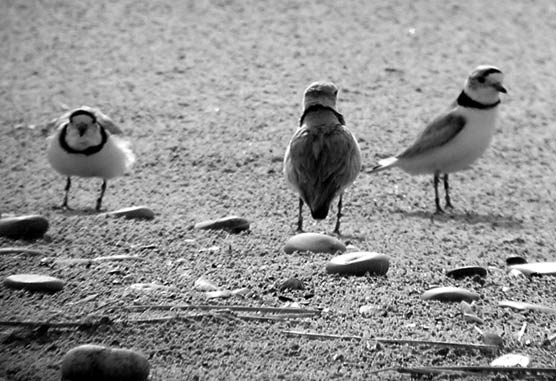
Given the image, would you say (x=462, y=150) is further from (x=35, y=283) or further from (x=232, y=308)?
(x=35, y=283)

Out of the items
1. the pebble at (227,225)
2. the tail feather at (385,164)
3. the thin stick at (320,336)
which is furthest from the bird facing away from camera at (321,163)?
the thin stick at (320,336)

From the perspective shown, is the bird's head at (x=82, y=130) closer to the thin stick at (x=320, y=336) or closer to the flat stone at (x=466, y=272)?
the flat stone at (x=466, y=272)

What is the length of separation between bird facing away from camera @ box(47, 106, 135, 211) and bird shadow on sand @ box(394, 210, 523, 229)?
210cm

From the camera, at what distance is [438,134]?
839cm

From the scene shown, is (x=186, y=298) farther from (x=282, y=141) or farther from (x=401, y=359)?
(x=282, y=141)

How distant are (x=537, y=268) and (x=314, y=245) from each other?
1178 mm

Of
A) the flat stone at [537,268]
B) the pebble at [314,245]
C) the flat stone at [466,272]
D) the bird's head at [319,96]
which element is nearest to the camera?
the flat stone at [466,272]

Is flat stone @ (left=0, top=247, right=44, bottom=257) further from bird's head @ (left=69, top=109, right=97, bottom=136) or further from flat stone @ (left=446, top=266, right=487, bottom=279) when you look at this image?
bird's head @ (left=69, top=109, right=97, bottom=136)

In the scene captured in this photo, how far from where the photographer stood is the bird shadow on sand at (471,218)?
7.58 metres

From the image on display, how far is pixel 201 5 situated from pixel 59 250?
8552 millimetres

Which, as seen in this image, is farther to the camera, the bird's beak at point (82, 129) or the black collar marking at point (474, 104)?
the black collar marking at point (474, 104)

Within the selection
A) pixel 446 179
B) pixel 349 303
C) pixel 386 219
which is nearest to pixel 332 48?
pixel 446 179

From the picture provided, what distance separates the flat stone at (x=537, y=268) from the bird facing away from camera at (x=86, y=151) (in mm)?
3267

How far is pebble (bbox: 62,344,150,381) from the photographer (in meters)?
4.02
